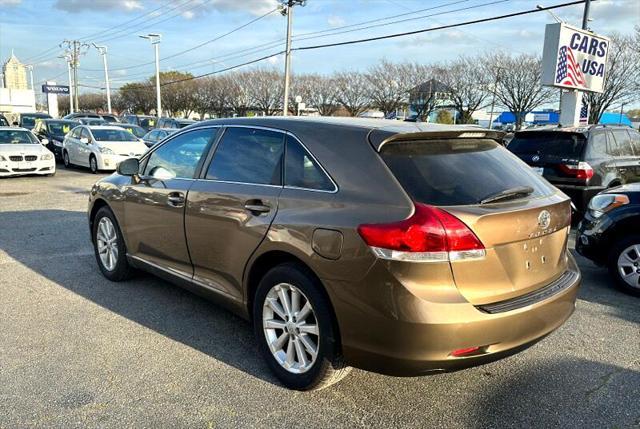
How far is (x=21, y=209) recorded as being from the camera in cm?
933

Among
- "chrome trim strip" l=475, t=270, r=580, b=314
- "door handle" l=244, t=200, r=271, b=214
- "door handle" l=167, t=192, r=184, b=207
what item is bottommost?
"chrome trim strip" l=475, t=270, r=580, b=314

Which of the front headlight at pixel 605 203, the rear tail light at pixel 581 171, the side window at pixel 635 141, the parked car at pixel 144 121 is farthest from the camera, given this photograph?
the parked car at pixel 144 121

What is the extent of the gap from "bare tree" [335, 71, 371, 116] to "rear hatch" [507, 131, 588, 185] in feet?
133

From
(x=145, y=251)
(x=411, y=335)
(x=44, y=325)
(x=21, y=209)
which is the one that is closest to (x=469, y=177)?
(x=411, y=335)

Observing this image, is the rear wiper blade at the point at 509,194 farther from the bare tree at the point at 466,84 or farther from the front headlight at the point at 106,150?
the bare tree at the point at 466,84

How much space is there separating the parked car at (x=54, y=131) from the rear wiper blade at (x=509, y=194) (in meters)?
19.6

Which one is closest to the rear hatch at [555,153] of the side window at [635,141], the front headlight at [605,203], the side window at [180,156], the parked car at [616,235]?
the side window at [635,141]

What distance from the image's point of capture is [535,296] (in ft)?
9.71

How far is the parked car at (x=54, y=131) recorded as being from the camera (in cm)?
1956

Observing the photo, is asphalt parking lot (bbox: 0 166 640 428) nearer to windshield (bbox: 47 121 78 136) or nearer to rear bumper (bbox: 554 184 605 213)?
rear bumper (bbox: 554 184 605 213)

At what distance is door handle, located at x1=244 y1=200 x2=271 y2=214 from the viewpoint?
331cm

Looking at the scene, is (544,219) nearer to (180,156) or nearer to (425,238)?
(425,238)

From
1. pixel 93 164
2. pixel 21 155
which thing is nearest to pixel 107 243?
pixel 21 155

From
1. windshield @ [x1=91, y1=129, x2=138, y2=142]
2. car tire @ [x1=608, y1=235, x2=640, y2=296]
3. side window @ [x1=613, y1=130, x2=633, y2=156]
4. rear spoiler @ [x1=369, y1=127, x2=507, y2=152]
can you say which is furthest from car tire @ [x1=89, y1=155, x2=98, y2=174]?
rear spoiler @ [x1=369, y1=127, x2=507, y2=152]
